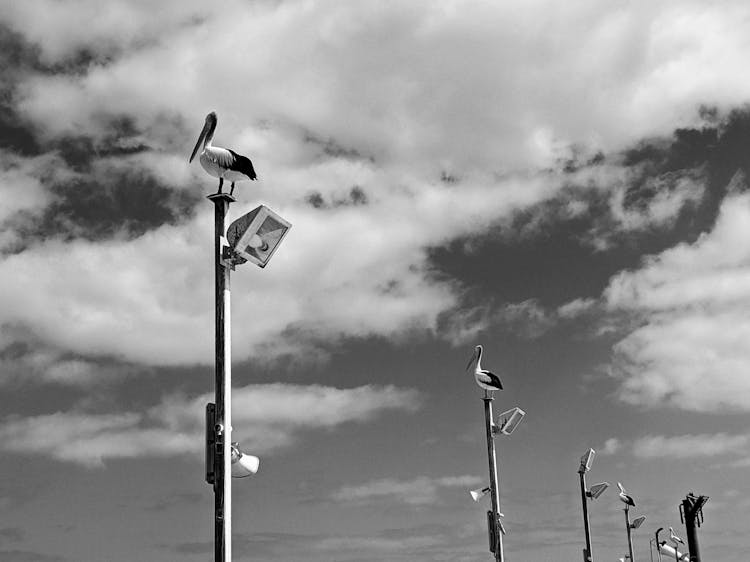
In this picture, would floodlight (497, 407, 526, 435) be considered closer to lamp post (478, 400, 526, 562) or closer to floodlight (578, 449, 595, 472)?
lamp post (478, 400, 526, 562)

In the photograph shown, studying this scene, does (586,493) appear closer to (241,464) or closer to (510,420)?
(510,420)

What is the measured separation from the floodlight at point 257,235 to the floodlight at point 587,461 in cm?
2675

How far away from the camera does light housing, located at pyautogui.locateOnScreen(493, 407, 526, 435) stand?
24.6 m

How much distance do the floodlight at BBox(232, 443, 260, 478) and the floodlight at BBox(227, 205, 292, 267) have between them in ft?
7.49

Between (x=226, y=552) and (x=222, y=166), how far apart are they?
4.72m

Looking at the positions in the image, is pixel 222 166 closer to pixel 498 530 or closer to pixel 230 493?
pixel 230 493

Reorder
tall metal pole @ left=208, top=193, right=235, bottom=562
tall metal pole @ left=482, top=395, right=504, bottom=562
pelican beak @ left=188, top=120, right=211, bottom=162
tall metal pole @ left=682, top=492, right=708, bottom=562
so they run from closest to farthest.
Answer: tall metal pole @ left=208, top=193, right=235, bottom=562 < pelican beak @ left=188, top=120, right=211, bottom=162 < tall metal pole @ left=482, top=395, right=504, bottom=562 < tall metal pole @ left=682, top=492, right=708, bottom=562

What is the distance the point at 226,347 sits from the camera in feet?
35.0

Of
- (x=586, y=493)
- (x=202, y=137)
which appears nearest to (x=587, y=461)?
(x=586, y=493)

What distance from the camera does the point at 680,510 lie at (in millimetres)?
34750

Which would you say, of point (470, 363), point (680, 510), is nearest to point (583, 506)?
point (680, 510)

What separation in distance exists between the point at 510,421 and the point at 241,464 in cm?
1519

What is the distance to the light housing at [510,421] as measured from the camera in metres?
24.6

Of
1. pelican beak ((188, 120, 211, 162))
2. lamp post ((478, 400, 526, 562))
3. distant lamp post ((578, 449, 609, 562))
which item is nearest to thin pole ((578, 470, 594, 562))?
distant lamp post ((578, 449, 609, 562))
